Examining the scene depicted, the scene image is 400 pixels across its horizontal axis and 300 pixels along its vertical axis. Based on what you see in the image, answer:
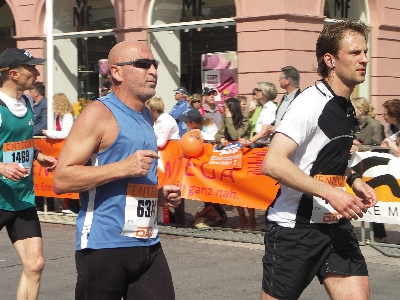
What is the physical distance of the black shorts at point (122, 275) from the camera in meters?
3.93

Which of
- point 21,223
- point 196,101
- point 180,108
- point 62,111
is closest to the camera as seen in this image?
point 21,223

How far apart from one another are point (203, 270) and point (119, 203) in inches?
167

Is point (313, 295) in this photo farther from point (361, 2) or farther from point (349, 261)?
point (361, 2)

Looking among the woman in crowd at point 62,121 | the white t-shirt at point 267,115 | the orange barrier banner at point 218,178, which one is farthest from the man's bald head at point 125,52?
the woman in crowd at point 62,121

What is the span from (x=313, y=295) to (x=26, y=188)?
269cm

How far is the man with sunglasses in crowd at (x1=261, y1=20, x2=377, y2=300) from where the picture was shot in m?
4.13

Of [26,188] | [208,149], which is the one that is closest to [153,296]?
[26,188]

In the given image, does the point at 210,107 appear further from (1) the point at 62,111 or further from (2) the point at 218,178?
(2) the point at 218,178

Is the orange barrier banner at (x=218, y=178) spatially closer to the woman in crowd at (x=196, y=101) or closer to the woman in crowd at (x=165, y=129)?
the woman in crowd at (x=165, y=129)

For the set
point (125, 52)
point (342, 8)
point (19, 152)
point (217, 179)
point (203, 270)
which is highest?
point (342, 8)

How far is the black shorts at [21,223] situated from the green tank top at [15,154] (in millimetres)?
41

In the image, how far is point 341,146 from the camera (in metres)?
4.20

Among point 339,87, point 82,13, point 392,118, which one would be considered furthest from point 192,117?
point 82,13

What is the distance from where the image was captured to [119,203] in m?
3.95
